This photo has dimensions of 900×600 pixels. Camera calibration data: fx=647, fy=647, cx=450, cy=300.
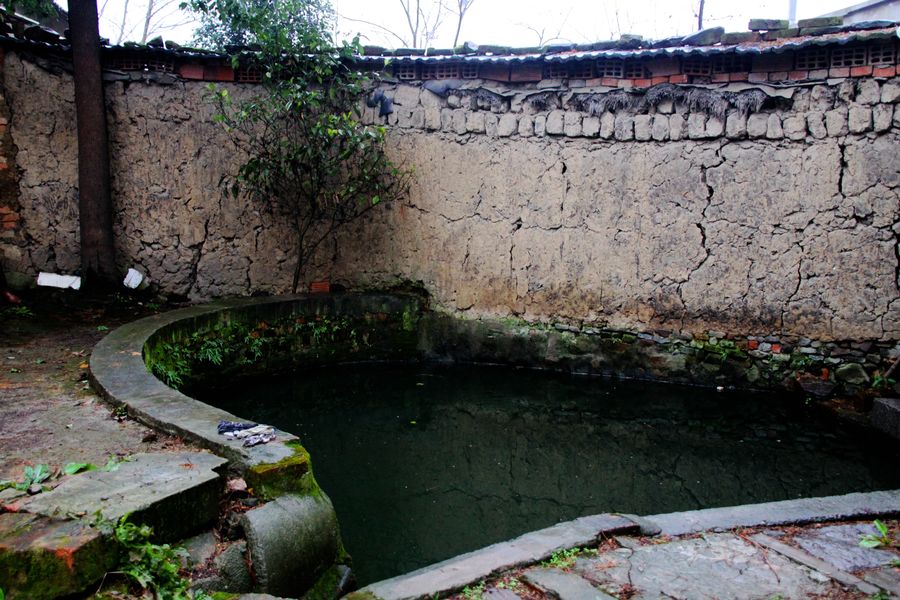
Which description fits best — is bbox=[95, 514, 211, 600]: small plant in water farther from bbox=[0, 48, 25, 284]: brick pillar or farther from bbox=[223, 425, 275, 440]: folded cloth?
bbox=[0, 48, 25, 284]: brick pillar

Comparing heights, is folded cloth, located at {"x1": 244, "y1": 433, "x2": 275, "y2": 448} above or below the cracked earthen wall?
below

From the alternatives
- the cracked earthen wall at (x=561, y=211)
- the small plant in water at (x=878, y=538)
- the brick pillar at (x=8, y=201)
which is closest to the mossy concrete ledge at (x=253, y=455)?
the cracked earthen wall at (x=561, y=211)

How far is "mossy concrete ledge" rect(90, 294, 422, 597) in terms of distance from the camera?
251 centimetres

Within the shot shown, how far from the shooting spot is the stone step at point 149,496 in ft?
7.24

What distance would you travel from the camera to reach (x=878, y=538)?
2.94 metres

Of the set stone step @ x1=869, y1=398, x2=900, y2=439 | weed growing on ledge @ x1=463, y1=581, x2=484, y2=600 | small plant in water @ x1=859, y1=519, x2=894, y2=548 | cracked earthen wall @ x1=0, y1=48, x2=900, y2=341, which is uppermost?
cracked earthen wall @ x1=0, y1=48, x2=900, y2=341

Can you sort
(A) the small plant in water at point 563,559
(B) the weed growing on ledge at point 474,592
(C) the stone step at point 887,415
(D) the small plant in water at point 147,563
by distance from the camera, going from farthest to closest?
(C) the stone step at point 887,415 < (A) the small plant in water at point 563,559 < (B) the weed growing on ledge at point 474,592 < (D) the small plant in water at point 147,563

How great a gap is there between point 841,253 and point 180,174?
20.7ft

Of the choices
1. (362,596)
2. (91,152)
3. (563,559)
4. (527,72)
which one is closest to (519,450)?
(563,559)

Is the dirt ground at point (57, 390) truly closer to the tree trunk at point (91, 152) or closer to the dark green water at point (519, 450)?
the tree trunk at point (91, 152)

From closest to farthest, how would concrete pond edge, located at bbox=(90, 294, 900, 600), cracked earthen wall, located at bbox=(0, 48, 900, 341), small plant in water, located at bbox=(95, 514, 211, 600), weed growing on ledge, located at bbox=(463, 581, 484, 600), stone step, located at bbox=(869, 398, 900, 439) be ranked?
small plant in water, located at bbox=(95, 514, 211, 600) < weed growing on ledge, located at bbox=(463, 581, 484, 600) < concrete pond edge, located at bbox=(90, 294, 900, 600) < stone step, located at bbox=(869, 398, 900, 439) < cracked earthen wall, located at bbox=(0, 48, 900, 341)

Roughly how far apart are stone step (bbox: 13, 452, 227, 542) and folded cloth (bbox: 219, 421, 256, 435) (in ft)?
0.98

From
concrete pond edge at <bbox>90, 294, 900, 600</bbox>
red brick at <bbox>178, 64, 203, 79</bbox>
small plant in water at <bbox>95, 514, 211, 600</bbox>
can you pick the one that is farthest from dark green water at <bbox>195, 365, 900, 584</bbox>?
red brick at <bbox>178, 64, 203, 79</bbox>

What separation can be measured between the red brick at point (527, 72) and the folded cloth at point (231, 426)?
464cm
